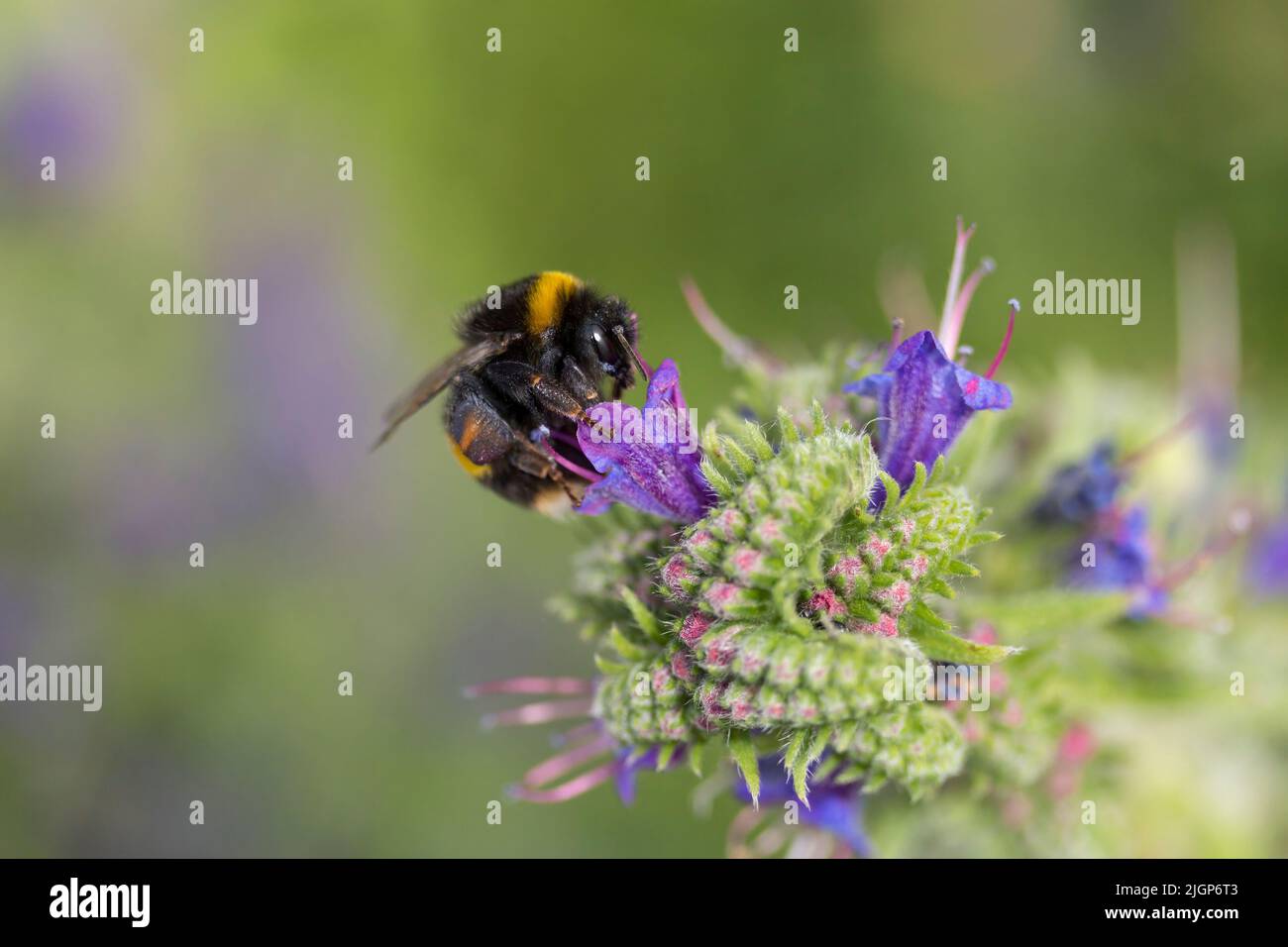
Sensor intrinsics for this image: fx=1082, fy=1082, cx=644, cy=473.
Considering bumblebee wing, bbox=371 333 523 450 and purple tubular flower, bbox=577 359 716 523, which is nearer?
purple tubular flower, bbox=577 359 716 523

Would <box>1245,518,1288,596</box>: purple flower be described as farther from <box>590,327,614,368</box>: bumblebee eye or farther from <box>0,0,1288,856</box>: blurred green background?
<box>590,327,614,368</box>: bumblebee eye

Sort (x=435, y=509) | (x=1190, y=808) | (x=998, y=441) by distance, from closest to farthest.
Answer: (x=998, y=441)
(x=1190, y=808)
(x=435, y=509)

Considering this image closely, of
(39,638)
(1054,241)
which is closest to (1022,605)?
(1054,241)

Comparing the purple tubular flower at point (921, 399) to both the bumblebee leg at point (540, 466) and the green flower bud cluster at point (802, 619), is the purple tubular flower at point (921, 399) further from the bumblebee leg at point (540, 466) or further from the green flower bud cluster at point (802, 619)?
the bumblebee leg at point (540, 466)

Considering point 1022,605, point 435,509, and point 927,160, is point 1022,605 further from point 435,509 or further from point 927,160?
point 435,509

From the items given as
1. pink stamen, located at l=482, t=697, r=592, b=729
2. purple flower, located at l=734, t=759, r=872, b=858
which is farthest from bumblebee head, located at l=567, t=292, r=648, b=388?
purple flower, located at l=734, t=759, r=872, b=858
